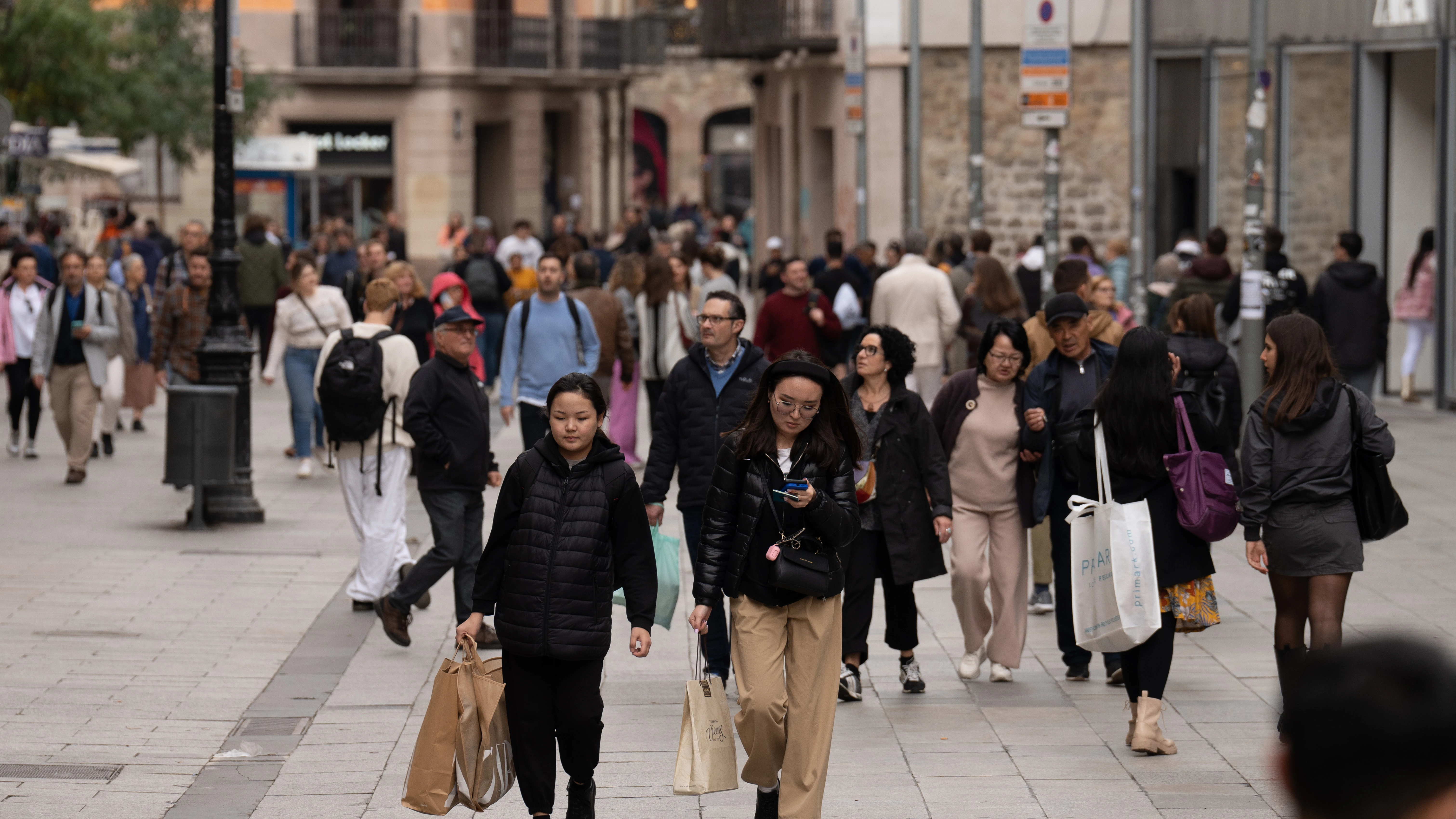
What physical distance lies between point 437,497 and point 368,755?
191 centimetres

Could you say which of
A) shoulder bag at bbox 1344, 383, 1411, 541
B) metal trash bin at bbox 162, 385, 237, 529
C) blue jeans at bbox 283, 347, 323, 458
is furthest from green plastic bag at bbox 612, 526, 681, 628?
blue jeans at bbox 283, 347, 323, 458

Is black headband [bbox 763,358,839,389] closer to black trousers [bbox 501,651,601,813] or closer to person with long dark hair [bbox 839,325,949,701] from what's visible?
black trousers [bbox 501,651,601,813]

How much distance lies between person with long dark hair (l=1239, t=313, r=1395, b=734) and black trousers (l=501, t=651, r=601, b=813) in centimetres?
256

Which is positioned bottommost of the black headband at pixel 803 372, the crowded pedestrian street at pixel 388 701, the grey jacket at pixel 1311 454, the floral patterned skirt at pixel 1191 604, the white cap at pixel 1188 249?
the crowded pedestrian street at pixel 388 701

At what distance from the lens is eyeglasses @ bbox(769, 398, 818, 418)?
5957 millimetres

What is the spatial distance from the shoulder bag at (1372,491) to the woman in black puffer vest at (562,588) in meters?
2.69

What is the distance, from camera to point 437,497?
8805mm

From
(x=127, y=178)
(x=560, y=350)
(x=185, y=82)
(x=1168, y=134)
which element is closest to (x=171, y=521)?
(x=560, y=350)

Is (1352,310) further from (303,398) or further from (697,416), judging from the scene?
(697,416)

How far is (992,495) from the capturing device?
8266 millimetres

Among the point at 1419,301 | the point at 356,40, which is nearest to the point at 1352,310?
the point at 1419,301

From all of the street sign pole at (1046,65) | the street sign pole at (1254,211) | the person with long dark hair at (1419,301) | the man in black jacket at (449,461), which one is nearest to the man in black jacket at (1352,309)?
the person with long dark hair at (1419,301)

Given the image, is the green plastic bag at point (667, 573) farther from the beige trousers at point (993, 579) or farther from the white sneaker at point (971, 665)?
the white sneaker at point (971, 665)

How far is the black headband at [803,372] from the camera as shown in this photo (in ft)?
19.6
